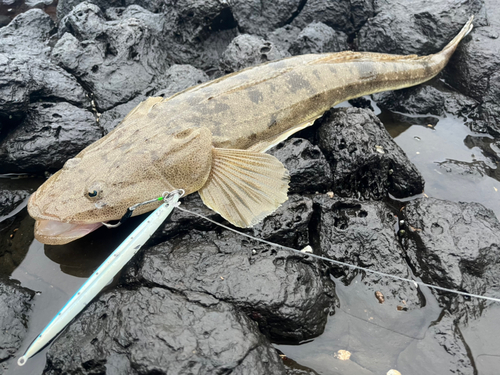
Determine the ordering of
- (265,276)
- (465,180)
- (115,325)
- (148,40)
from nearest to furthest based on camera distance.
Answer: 1. (115,325)
2. (265,276)
3. (465,180)
4. (148,40)

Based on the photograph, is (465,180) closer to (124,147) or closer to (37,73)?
(124,147)

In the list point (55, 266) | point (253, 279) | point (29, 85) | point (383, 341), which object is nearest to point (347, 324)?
point (383, 341)

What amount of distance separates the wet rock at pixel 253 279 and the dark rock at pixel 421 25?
483cm

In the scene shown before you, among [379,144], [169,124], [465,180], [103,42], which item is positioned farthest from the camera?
[103,42]

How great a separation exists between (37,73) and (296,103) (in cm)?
353

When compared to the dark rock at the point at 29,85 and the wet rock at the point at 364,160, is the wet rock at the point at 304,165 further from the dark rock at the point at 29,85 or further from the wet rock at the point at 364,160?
the dark rock at the point at 29,85

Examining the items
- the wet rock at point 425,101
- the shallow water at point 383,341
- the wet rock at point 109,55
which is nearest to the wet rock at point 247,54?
the wet rock at point 109,55

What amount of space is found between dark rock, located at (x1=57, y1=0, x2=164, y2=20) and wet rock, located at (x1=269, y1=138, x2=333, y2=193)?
5.62 m

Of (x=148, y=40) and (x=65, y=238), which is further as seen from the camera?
(x=148, y=40)

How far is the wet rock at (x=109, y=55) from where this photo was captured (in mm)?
4914

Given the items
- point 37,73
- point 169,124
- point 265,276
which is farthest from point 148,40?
point 265,276

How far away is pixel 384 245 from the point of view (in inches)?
132

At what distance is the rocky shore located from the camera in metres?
2.58

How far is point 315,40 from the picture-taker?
574 centimetres
